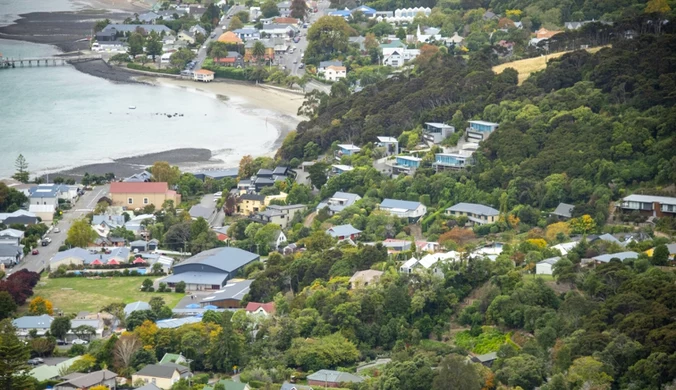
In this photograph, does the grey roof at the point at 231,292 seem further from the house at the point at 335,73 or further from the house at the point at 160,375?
the house at the point at 335,73

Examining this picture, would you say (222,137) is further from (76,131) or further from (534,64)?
(534,64)

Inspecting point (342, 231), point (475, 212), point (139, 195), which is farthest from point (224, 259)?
point (139, 195)

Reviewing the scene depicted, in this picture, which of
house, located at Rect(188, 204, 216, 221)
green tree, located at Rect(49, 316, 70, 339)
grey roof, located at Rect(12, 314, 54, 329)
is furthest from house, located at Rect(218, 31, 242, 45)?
green tree, located at Rect(49, 316, 70, 339)

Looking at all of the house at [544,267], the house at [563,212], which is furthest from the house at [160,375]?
the house at [563,212]

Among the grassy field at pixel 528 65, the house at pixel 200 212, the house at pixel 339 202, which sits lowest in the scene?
the house at pixel 200 212

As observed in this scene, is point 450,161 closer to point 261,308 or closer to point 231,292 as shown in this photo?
point 231,292

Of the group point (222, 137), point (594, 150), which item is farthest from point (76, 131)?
point (594, 150)
